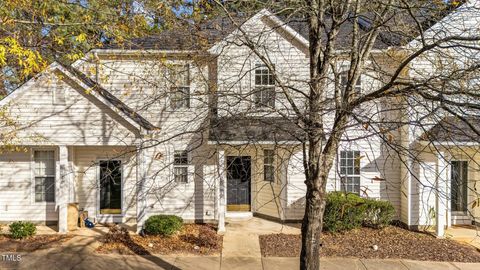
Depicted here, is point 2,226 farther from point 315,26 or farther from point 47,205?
point 315,26

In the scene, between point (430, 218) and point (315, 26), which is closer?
point (315, 26)

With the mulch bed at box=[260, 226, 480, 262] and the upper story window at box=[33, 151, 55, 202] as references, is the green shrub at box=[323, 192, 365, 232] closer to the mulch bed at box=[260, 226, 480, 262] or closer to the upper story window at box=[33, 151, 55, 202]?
the mulch bed at box=[260, 226, 480, 262]

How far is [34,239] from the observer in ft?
34.8

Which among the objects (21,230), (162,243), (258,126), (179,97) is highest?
(179,97)

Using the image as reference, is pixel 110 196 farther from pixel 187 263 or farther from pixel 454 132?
pixel 454 132

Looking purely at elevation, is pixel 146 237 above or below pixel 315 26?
below

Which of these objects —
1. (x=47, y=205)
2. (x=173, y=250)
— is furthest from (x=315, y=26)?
(x=47, y=205)

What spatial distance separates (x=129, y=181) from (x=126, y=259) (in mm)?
4069

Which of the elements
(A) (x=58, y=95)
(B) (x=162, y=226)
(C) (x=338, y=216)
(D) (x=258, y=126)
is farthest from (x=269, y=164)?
(A) (x=58, y=95)

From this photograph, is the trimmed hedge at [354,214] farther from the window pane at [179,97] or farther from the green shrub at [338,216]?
the window pane at [179,97]

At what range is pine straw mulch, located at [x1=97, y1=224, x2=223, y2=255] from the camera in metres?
9.80

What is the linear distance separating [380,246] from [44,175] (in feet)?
35.7

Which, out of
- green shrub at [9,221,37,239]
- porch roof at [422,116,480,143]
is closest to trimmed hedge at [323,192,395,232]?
porch roof at [422,116,480,143]

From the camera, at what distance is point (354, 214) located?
1144 centimetres
